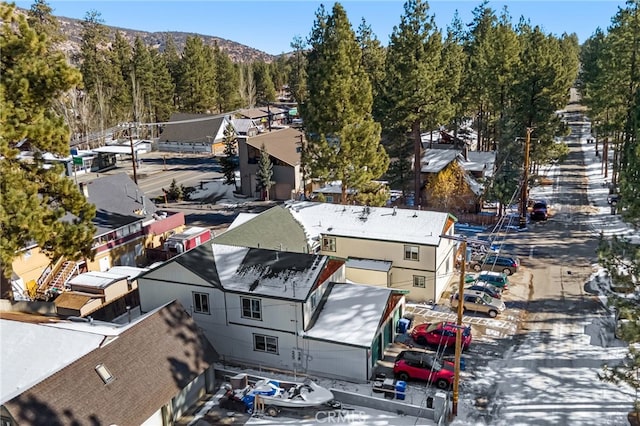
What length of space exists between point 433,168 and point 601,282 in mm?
21269

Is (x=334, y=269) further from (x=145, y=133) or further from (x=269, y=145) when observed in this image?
(x=145, y=133)

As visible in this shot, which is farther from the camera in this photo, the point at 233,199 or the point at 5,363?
the point at 233,199

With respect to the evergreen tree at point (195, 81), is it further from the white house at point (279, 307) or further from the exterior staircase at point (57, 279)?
the white house at point (279, 307)

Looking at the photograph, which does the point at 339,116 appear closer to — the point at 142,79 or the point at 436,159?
the point at 436,159

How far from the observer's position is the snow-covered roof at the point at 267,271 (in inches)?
936

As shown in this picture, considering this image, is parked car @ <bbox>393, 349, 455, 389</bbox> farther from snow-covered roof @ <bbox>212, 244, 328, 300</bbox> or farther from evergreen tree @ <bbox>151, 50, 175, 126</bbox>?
evergreen tree @ <bbox>151, 50, 175, 126</bbox>

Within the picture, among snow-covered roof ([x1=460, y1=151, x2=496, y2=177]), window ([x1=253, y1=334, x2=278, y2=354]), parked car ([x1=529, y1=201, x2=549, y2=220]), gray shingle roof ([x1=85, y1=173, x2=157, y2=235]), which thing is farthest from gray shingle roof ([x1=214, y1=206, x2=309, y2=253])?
snow-covered roof ([x1=460, y1=151, x2=496, y2=177])

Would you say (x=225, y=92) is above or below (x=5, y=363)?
above

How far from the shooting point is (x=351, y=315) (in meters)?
24.2

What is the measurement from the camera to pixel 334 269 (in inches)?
1053

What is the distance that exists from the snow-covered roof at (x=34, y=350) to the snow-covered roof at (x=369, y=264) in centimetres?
1508

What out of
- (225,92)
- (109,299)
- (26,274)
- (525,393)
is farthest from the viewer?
(225,92)

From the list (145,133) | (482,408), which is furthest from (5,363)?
(145,133)

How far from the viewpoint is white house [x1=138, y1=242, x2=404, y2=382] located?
23.2 metres
